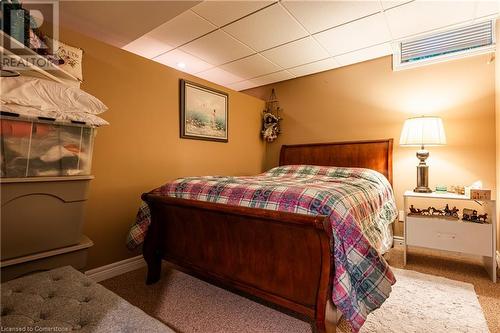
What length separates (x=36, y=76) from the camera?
4.87ft

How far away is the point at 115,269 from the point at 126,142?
44.5 inches

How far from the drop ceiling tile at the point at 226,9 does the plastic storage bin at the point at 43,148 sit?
4.60 feet

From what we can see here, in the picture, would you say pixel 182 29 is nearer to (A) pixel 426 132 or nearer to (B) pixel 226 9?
(B) pixel 226 9

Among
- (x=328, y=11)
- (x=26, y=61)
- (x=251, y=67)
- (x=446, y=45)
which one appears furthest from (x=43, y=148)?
(x=446, y=45)

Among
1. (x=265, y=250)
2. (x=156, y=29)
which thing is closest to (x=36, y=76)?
(x=156, y=29)

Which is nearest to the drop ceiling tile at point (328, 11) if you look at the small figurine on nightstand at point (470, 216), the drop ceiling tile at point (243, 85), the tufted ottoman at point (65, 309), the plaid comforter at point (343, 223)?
the plaid comforter at point (343, 223)

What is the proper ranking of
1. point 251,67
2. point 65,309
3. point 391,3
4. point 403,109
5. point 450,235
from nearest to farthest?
point 65,309, point 391,3, point 450,235, point 403,109, point 251,67

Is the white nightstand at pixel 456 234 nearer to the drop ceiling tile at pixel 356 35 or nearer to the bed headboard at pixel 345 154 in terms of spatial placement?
the bed headboard at pixel 345 154

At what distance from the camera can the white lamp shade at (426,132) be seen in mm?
2467

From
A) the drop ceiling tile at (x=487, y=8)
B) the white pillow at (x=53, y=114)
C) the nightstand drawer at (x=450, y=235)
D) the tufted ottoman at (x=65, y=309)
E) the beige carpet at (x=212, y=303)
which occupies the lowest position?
the beige carpet at (x=212, y=303)

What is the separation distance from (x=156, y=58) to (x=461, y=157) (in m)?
3.69

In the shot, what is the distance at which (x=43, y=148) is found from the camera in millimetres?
1395

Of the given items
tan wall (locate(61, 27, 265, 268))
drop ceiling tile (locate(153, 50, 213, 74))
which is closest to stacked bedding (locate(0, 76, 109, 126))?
tan wall (locate(61, 27, 265, 268))

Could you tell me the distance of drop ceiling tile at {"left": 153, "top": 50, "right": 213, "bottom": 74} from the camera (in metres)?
3.06
